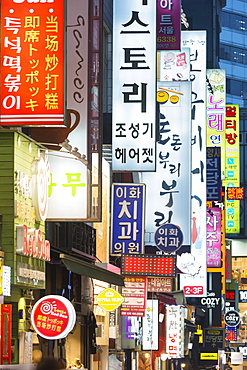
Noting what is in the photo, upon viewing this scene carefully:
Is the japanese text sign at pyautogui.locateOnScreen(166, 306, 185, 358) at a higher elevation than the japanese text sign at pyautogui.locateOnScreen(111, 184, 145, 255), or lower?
lower

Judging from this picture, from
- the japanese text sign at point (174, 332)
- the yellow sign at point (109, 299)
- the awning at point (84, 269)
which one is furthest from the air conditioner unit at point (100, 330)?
the japanese text sign at point (174, 332)

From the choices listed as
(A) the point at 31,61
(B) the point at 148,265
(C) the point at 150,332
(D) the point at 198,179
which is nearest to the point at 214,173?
(D) the point at 198,179

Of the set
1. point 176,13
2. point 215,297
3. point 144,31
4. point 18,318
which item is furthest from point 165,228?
point 215,297

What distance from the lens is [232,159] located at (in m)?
57.6

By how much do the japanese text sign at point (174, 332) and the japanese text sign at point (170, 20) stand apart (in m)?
11.2

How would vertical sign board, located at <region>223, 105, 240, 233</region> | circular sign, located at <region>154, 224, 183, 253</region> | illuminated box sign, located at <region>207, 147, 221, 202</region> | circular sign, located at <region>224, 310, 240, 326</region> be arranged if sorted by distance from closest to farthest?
1. circular sign, located at <region>154, 224, 183, 253</region>
2. illuminated box sign, located at <region>207, 147, 221, 202</region>
3. vertical sign board, located at <region>223, 105, 240, 233</region>
4. circular sign, located at <region>224, 310, 240, 326</region>

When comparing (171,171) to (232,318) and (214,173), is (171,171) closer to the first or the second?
(214,173)

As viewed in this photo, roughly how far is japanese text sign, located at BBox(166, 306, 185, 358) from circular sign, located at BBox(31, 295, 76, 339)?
21.1 metres

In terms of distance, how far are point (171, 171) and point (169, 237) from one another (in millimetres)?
2627

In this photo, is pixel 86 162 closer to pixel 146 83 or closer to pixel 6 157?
pixel 6 157

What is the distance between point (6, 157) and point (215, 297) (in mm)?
39433

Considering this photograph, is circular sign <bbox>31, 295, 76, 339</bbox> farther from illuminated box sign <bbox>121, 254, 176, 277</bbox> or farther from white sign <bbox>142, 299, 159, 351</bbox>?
white sign <bbox>142, 299, 159, 351</bbox>

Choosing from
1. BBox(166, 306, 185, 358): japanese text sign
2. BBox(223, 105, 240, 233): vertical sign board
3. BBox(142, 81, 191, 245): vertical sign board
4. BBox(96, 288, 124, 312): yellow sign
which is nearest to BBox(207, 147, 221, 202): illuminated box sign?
BBox(166, 306, 185, 358): japanese text sign

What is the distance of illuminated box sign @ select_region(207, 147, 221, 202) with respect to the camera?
42.2m
